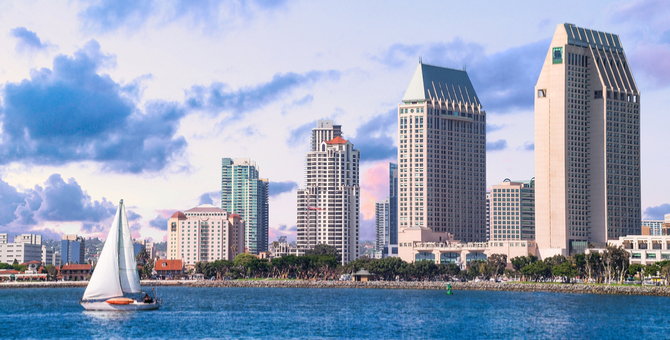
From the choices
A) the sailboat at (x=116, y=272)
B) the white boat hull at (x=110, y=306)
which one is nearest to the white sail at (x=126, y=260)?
the sailboat at (x=116, y=272)

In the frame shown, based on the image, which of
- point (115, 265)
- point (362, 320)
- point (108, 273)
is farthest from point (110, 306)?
point (362, 320)

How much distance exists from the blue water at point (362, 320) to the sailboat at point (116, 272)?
234 cm

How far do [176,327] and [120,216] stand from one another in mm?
22221

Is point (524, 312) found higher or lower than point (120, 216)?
lower

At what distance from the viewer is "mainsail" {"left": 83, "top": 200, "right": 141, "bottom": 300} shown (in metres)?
143

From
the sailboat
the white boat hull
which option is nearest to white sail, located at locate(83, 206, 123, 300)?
the sailboat

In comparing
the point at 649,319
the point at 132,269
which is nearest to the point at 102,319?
the point at 132,269

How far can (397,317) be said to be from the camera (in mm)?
151750

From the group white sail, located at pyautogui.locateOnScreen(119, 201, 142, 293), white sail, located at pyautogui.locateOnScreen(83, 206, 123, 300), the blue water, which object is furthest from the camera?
white sail, located at pyautogui.locateOnScreen(119, 201, 142, 293)

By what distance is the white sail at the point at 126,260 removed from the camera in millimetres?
143625

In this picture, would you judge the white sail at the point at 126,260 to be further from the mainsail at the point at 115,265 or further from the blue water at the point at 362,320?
the blue water at the point at 362,320

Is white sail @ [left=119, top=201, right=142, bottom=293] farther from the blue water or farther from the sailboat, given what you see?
the blue water

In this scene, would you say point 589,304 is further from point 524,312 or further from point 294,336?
point 294,336

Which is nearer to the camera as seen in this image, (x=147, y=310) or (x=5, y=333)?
(x=5, y=333)
